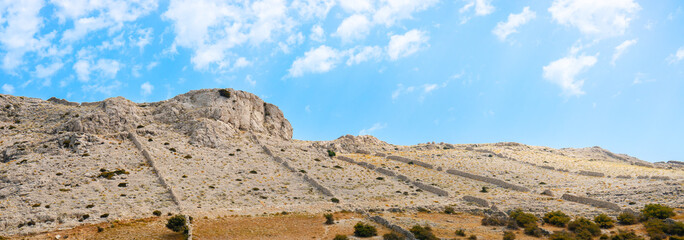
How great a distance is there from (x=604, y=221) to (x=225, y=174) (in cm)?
5012

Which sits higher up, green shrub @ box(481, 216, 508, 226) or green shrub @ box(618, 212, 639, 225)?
green shrub @ box(618, 212, 639, 225)

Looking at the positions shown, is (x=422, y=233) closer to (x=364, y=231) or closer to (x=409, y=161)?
(x=364, y=231)

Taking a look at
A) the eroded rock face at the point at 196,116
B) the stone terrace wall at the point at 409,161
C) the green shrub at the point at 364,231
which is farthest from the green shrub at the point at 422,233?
the eroded rock face at the point at 196,116

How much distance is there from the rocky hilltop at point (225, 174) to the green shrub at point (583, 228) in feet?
27.1

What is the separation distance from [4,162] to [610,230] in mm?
76131

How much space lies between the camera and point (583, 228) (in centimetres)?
3759

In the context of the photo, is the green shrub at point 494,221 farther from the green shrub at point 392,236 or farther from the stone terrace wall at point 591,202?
the stone terrace wall at point 591,202

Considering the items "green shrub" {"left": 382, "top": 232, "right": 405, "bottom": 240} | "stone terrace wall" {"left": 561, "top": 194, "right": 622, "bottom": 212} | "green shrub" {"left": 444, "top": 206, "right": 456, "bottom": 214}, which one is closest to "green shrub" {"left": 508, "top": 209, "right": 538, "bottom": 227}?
"green shrub" {"left": 444, "top": 206, "right": 456, "bottom": 214}

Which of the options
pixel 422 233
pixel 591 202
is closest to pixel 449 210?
pixel 422 233

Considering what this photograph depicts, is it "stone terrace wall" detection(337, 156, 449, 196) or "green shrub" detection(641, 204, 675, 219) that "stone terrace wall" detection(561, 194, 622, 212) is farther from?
"stone terrace wall" detection(337, 156, 449, 196)

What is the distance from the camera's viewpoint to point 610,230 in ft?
126

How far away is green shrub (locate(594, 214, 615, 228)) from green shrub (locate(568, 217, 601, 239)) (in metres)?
1.17

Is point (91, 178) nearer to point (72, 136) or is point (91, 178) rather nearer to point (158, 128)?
point (72, 136)

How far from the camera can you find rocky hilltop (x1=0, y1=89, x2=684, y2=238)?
47.1 m
